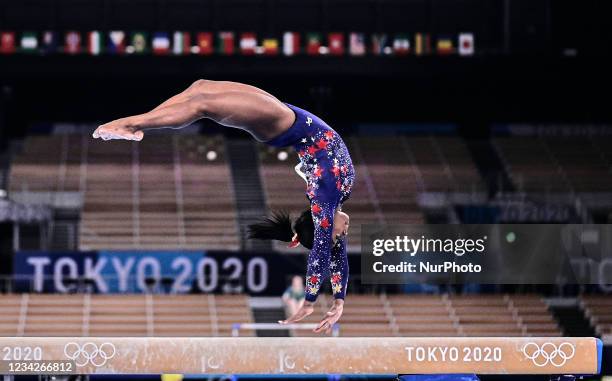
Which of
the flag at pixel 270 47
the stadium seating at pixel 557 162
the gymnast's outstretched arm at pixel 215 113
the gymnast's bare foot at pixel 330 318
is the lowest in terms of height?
the gymnast's bare foot at pixel 330 318

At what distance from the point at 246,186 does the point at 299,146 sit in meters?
15.0

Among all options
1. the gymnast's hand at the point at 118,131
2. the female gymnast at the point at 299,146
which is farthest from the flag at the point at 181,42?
the gymnast's hand at the point at 118,131

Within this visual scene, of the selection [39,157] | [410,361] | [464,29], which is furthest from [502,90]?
[410,361]

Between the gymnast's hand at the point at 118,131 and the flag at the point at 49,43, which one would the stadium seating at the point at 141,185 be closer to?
the flag at the point at 49,43

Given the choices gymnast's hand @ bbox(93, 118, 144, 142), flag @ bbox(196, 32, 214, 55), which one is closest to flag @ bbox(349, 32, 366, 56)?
flag @ bbox(196, 32, 214, 55)

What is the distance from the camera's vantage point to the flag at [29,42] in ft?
68.2

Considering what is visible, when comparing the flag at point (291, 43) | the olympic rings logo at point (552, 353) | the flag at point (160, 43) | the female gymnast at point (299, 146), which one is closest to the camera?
the female gymnast at point (299, 146)

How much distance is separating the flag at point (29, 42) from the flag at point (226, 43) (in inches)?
133

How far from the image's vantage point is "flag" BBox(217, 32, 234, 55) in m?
20.8

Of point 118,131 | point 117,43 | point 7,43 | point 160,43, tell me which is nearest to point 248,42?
point 160,43

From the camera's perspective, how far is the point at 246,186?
900 inches

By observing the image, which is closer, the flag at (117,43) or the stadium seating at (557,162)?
the flag at (117,43)

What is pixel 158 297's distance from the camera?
63.8 feet

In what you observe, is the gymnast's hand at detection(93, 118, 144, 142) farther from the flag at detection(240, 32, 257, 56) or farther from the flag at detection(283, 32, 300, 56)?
the flag at detection(283, 32, 300, 56)
